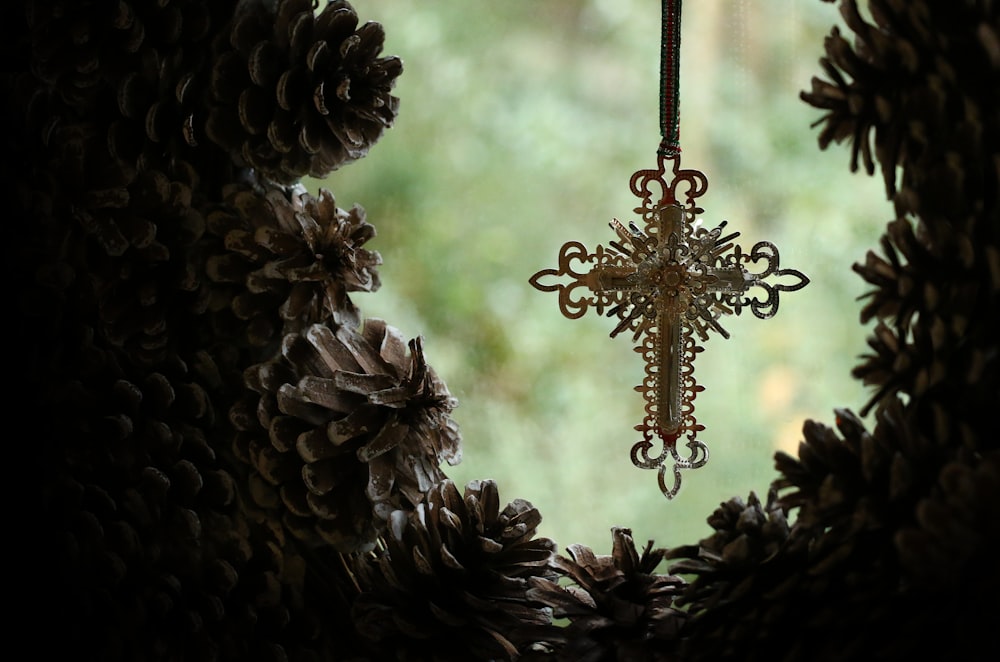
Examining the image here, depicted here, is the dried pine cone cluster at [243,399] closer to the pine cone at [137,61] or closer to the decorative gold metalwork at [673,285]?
the pine cone at [137,61]

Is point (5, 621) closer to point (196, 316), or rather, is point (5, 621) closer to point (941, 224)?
point (196, 316)

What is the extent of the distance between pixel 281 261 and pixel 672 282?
0.25 meters

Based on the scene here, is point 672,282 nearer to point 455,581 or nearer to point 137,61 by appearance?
point 455,581

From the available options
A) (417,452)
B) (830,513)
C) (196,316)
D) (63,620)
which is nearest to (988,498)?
(830,513)

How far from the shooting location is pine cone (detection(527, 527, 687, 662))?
558mm

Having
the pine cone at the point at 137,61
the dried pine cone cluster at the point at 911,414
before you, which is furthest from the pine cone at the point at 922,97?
the pine cone at the point at 137,61

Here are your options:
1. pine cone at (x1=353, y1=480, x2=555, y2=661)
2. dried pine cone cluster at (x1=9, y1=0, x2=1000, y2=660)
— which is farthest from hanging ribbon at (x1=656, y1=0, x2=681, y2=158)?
pine cone at (x1=353, y1=480, x2=555, y2=661)

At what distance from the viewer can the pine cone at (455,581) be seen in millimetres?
589

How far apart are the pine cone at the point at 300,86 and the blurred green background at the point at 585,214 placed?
1.32 feet

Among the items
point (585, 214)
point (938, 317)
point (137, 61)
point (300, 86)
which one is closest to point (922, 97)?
point (938, 317)

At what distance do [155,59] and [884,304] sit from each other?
451 mm

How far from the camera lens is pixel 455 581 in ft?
1.97

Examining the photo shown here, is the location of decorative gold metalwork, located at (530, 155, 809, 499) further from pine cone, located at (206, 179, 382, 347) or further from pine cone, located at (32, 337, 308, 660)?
pine cone, located at (32, 337, 308, 660)

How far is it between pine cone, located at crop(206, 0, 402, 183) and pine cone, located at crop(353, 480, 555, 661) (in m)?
0.22
